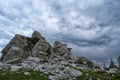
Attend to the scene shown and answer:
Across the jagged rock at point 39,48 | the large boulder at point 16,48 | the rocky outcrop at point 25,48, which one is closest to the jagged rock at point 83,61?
the rocky outcrop at point 25,48

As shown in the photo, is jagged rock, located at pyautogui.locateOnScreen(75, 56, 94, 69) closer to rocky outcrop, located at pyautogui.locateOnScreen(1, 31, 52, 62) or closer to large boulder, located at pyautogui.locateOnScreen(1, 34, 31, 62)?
rocky outcrop, located at pyautogui.locateOnScreen(1, 31, 52, 62)

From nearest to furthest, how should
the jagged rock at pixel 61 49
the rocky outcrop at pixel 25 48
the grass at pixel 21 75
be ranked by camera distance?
the grass at pixel 21 75
the rocky outcrop at pixel 25 48
the jagged rock at pixel 61 49

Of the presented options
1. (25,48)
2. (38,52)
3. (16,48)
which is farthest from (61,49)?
(16,48)

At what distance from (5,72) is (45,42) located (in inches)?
1017

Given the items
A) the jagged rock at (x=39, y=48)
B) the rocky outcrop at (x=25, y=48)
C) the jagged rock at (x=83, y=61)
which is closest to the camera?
the rocky outcrop at (x=25, y=48)

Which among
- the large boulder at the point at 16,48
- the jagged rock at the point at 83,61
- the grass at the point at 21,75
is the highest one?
the large boulder at the point at 16,48

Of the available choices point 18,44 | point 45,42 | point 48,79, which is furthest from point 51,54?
point 48,79

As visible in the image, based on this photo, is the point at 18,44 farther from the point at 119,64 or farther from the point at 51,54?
the point at 119,64

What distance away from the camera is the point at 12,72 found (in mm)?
32406

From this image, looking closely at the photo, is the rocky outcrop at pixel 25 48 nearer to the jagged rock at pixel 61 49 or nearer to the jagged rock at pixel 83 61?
the jagged rock at pixel 61 49

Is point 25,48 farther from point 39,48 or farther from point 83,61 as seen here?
point 83,61

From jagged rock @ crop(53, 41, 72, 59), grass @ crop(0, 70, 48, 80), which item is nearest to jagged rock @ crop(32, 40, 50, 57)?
jagged rock @ crop(53, 41, 72, 59)

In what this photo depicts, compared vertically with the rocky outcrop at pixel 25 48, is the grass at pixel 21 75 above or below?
below

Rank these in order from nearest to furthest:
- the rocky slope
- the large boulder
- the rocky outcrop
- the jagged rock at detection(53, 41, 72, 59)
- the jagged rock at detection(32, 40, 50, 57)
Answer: the rocky slope → the large boulder → the rocky outcrop → the jagged rock at detection(32, 40, 50, 57) → the jagged rock at detection(53, 41, 72, 59)
